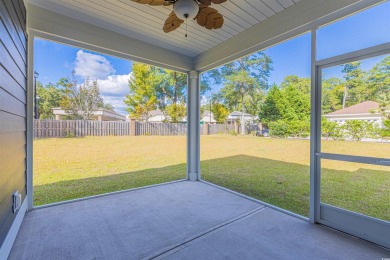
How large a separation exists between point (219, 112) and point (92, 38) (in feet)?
13.1

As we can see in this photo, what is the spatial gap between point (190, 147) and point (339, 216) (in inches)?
109

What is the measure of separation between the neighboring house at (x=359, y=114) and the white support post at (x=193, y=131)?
2.48 meters

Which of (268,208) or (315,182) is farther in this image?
(268,208)

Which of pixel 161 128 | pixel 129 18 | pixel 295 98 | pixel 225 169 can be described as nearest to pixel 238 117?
pixel 225 169

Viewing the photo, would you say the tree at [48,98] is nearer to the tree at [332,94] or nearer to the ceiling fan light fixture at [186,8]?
the ceiling fan light fixture at [186,8]

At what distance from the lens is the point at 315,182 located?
2244 millimetres

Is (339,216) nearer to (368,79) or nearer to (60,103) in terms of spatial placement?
(368,79)

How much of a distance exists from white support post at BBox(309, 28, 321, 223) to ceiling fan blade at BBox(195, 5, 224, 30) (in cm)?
122

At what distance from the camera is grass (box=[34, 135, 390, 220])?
205cm

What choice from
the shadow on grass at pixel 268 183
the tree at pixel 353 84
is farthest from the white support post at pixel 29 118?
the tree at pixel 353 84

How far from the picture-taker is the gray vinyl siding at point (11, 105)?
150 cm

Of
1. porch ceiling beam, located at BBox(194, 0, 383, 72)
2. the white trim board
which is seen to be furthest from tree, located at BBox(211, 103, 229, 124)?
the white trim board

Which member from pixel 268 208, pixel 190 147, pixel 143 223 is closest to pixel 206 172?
pixel 190 147

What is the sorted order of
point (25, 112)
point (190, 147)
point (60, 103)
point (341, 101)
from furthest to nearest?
point (60, 103)
point (190, 147)
point (25, 112)
point (341, 101)
